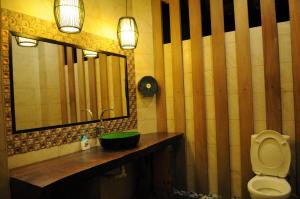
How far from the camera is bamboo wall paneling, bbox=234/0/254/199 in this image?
2543 millimetres

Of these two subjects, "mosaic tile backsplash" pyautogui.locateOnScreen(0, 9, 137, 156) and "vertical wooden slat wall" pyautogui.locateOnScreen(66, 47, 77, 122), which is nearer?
"mosaic tile backsplash" pyautogui.locateOnScreen(0, 9, 137, 156)

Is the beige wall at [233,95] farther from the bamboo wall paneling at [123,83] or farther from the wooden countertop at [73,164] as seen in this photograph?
the wooden countertop at [73,164]

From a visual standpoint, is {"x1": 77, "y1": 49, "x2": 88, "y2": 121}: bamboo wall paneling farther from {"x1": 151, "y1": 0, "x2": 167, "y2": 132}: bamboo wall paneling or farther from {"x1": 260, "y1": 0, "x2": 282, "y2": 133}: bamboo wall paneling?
{"x1": 260, "y1": 0, "x2": 282, "y2": 133}: bamboo wall paneling

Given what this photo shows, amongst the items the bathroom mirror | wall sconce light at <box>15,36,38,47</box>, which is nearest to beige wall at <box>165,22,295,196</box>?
the bathroom mirror

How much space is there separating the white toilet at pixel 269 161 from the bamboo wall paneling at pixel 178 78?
87 centimetres

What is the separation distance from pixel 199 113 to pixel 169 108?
415 millimetres

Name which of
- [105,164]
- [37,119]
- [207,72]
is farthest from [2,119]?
[207,72]

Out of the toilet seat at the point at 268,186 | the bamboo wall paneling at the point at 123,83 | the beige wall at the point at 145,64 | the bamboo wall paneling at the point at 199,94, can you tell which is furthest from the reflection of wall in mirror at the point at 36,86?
the toilet seat at the point at 268,186

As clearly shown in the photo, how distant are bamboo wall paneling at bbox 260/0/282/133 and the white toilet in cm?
15

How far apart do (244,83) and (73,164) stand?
1960 mm

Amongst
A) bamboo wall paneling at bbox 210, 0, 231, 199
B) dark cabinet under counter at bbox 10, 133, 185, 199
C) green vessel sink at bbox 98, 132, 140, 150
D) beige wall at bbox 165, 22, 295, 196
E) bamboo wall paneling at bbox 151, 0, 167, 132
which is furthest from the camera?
bamboo wall paneling at bbox 151, 0, 167, 132

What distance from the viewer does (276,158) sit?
2348 mm

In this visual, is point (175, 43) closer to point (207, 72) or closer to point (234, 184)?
point (207, 72)

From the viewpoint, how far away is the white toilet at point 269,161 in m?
2.23
